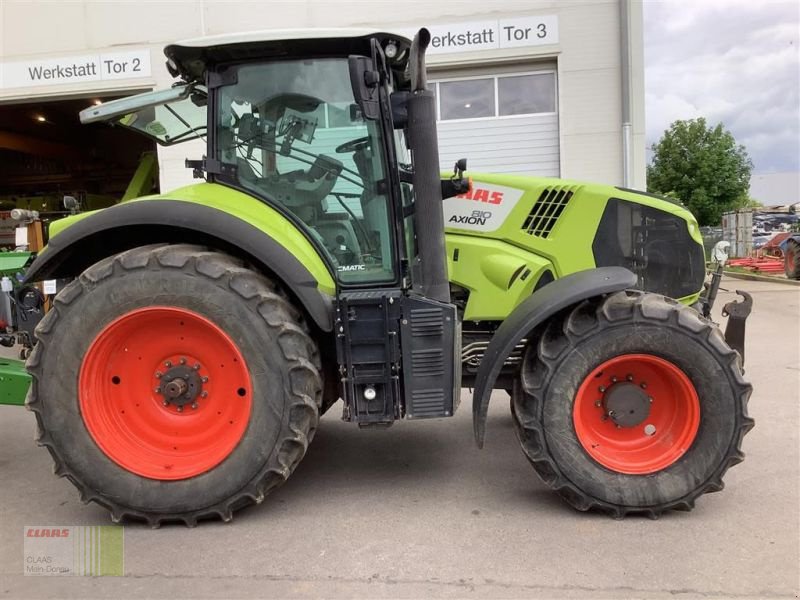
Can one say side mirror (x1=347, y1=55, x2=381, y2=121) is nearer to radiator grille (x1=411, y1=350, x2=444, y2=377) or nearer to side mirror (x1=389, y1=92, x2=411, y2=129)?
side mirror (x1=389, y1=92, x2=411, y2=129)

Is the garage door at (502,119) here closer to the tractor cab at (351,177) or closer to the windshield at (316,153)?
the tractor cab at (351,177)

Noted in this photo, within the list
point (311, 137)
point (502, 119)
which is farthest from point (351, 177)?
point (502, 119)

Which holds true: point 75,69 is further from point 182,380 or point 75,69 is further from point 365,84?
point 365,84

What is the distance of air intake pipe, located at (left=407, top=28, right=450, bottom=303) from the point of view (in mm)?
3029

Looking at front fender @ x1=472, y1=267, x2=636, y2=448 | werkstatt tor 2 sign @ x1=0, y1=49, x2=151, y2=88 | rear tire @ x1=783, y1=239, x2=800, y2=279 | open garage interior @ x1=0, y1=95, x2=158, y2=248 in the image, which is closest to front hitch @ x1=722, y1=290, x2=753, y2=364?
front fender @ x1=472, y1=267, x2=636, y2=448

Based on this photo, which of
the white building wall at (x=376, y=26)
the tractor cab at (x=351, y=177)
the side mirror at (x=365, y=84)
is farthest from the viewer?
the white building wall at (x=376, y=26)

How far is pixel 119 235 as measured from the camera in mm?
3346

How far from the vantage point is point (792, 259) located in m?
15.2

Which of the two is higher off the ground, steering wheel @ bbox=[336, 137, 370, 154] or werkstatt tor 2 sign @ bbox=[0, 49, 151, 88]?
werkstatt tor 2 sign @ bbox=[0, 49, 151, 88]

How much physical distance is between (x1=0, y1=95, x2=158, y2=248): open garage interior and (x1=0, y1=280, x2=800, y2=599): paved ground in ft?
41.4

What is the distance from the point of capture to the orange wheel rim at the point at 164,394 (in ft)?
10.2

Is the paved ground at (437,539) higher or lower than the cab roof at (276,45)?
lower

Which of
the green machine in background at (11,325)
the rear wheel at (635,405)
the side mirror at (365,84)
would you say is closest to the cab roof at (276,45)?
the side mirror at (365,84)

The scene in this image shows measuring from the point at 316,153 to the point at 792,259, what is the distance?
15726 millimetres
